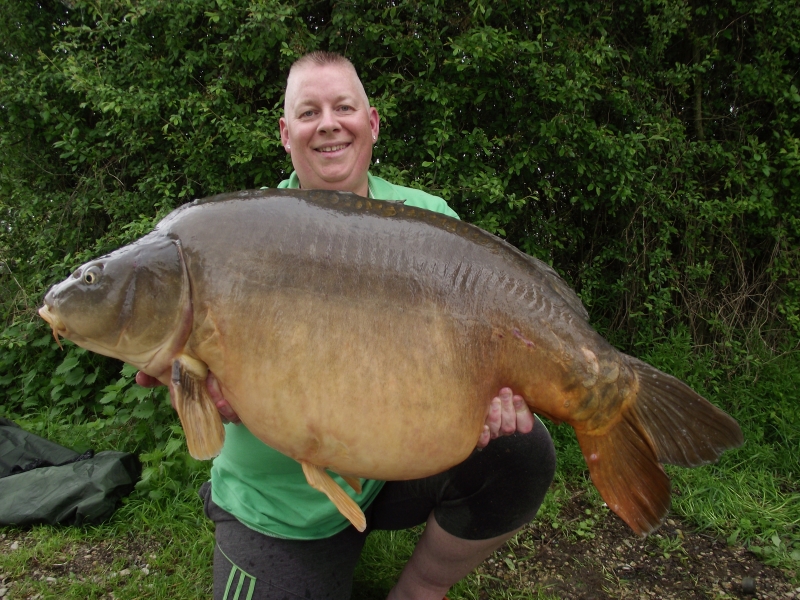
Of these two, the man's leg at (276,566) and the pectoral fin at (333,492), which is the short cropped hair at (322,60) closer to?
the pectoral fin at (333,492)

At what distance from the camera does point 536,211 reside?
3611 mm

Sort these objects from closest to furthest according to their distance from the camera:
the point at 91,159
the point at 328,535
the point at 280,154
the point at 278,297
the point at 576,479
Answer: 1. the point at 278,297
2. the point at 328,535
3. the point at 576,479
4. the point at 280,154
5. the point at 91,159

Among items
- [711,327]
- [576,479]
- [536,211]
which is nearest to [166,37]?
[536,211]

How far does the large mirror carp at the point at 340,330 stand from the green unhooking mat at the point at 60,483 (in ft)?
4.98

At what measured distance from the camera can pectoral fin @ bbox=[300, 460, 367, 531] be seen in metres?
1.38

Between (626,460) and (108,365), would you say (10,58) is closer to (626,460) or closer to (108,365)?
(108,365)

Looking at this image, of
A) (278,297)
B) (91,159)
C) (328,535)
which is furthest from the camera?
(91,159)

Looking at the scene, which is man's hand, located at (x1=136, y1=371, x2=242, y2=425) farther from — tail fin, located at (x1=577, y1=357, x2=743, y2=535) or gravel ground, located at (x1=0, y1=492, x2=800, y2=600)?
gravel ground, located at (x1=0, y1=492, x2=800, y2=600)

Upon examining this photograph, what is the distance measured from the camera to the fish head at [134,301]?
134 centimetres

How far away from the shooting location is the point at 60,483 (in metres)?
2.65

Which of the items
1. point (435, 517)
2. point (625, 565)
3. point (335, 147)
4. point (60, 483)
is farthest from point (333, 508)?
point (60, 483)

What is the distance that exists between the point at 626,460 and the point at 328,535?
0.90 meters

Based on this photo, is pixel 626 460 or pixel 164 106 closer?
pixel 626 460

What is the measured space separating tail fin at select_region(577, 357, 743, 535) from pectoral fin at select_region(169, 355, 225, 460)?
0.89 meters
